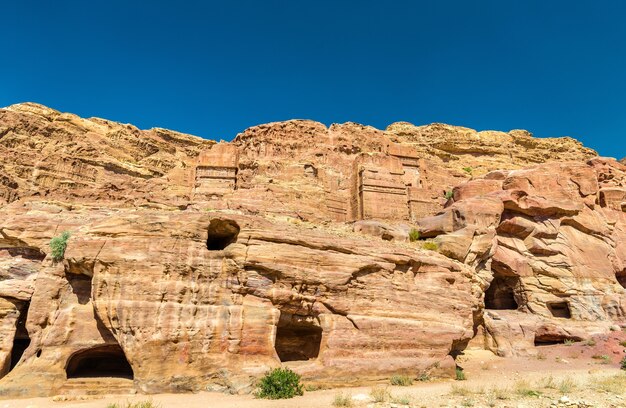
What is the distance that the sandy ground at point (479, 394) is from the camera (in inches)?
433

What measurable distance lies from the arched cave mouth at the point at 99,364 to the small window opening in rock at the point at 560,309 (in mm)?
22467

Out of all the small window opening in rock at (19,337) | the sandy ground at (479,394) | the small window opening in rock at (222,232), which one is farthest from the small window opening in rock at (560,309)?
the small window opening in rock at (19,337)

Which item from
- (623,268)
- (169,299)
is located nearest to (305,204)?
Result: (169,299)

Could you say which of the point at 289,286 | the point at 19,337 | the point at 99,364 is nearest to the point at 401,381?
the point at 289,286

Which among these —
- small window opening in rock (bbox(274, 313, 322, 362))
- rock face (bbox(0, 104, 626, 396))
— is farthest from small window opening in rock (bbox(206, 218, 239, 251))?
small window opening in rock (bbox(274, 313, 322, 362))

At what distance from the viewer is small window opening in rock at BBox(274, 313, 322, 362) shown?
15367 mm

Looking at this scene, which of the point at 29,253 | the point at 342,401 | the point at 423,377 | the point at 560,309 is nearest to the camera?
the point at 342,401

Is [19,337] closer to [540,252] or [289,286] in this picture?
[289,286]

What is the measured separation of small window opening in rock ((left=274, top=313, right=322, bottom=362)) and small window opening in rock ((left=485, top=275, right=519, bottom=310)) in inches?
565

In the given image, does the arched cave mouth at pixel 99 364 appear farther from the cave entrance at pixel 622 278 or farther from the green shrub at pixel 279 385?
the cave entrance at pixel 622 278

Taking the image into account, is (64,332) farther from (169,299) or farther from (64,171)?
(64,171)

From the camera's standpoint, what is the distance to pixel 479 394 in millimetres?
12508

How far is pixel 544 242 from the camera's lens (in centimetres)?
2414

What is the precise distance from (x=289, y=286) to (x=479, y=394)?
7.03 m
